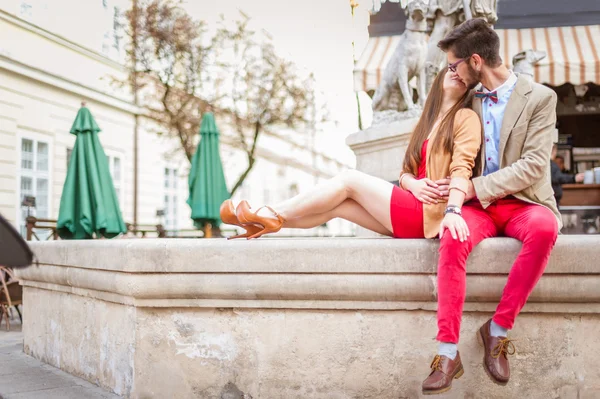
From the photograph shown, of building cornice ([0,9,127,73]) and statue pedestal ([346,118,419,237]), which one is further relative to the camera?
building cornice ([0,9,127,73])

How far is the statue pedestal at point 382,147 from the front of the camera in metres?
6.88

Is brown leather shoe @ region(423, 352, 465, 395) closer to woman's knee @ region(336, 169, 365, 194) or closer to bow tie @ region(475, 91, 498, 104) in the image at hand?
woman's knee @ region(336, 169, 365, 194)

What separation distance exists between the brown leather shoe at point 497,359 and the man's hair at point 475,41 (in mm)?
1342

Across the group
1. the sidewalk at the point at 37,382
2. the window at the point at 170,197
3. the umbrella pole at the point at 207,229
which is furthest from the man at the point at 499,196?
the window at the point at 170,197

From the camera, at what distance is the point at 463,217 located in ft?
9.82

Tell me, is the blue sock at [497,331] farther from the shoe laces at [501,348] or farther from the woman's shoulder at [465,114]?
the woman's shoulder at [465,114]

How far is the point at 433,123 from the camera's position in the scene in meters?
3.41

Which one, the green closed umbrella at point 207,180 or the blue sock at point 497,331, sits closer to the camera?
the blue sock at point 497,331

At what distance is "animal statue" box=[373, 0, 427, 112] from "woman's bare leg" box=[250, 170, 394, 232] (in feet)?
13.0

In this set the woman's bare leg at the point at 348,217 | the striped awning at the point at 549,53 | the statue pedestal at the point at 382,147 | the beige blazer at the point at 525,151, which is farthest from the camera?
the striped awning at the point at 549,53

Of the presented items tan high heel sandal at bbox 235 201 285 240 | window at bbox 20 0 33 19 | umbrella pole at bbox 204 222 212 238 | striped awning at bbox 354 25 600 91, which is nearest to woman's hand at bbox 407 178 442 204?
tan high heel sandal at bbox 235 201 285 240

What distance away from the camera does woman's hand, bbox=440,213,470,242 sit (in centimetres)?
274

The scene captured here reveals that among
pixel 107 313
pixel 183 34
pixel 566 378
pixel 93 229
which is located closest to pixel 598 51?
pixel 93 229

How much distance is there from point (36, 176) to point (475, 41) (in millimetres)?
15613
